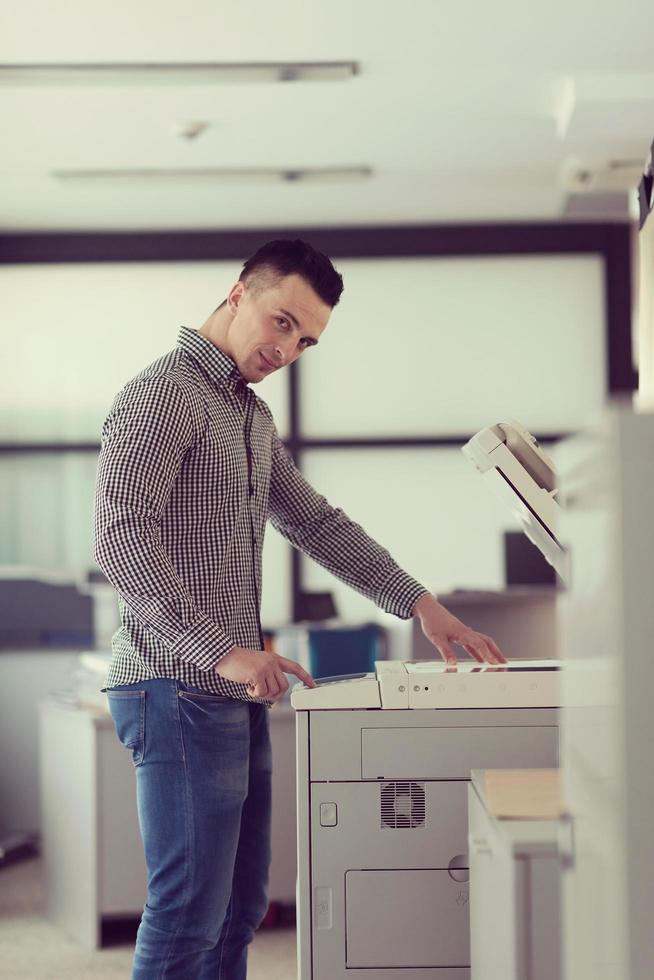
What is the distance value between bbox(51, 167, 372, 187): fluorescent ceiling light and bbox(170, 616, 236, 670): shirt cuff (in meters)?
2.95

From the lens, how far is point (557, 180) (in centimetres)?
441

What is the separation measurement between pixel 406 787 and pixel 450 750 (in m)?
0.10

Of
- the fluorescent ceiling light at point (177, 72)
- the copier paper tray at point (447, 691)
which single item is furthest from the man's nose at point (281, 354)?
the fluorescent ceiling light at point (177, 72)

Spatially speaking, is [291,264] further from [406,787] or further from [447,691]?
[406,787]

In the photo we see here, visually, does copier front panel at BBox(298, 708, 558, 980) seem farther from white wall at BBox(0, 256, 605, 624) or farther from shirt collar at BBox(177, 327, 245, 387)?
white wall at BBox(0, 256, 605, 624)

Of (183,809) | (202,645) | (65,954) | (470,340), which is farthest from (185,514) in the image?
(470,340)

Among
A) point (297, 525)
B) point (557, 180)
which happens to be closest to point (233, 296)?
point (297, 525)

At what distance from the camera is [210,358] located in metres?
1.83

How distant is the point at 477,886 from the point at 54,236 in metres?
4.03

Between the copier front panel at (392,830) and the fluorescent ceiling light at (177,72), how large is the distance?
2187 mm

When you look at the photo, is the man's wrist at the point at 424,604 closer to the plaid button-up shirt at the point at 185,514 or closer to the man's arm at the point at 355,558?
the man's arm at the point at 355,558

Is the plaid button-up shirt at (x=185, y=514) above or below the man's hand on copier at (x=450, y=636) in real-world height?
above

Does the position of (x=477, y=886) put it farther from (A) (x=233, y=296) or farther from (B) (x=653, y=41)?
(B) (x=653, y=41)

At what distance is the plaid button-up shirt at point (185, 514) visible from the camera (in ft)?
5.24
